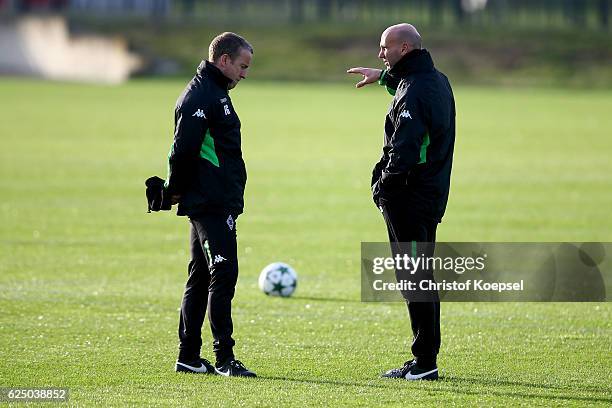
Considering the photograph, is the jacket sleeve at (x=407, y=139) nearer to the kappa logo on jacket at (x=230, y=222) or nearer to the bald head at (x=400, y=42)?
the bald head at (x=400, y=42)

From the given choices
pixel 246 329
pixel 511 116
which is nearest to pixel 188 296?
pixel 246 329

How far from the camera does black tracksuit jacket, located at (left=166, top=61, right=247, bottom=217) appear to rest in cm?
771

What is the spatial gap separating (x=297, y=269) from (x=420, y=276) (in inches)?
200

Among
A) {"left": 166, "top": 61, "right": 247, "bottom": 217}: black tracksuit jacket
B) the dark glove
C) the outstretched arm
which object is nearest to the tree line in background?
the outstretched arm

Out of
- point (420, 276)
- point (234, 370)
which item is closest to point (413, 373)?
point (420, 276)

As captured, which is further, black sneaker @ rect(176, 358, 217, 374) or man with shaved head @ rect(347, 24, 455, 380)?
black sneaker @ rect(176, 358, 217, 374)

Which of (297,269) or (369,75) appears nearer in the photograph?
(369,75)

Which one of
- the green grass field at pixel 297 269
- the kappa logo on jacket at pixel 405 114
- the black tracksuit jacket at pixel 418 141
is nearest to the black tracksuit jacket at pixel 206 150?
the black tracksuit jacket at pixel 418 141

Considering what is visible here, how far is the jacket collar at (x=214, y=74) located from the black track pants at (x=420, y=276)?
1.35m

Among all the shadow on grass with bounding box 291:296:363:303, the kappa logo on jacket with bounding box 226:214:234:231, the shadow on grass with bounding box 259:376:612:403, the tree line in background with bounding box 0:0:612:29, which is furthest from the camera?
A: the tree line in background with bounding box 0:0:612:29

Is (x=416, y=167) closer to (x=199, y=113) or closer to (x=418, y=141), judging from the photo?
(x=418, y=141)

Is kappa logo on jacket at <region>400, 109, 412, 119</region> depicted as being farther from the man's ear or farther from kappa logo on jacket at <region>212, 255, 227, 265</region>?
kappa logo on jacket at <region>212, 255, 227, 265</region>

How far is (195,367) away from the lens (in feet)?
26.5

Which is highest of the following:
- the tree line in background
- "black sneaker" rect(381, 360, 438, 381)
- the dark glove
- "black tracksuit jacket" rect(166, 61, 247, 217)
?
the tree line in background
